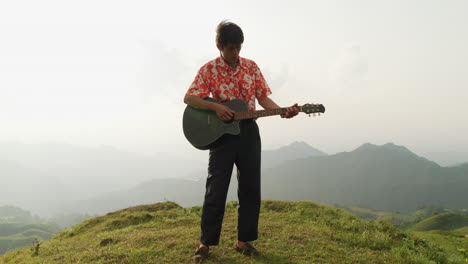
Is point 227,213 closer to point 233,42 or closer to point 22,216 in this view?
point 233,42

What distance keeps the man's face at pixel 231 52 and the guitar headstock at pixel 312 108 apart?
3.78 ft

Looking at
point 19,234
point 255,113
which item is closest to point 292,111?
point 255,113

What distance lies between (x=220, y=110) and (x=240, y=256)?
2140 millimetres

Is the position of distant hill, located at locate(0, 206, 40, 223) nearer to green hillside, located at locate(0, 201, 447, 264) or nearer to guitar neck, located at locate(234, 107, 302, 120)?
green hillside, located at locate(0, 201, 447, 264)

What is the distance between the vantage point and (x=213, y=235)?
13.8ft

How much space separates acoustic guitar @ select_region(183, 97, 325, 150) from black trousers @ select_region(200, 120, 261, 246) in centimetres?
→ 13

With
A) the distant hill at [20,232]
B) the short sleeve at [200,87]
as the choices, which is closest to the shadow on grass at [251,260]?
the short sleeve at [200,87]

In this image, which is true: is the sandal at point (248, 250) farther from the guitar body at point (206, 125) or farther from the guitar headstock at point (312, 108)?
the guitar headstock at point (312, 108)

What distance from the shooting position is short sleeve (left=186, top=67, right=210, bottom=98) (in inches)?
161

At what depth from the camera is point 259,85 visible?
4.41 m

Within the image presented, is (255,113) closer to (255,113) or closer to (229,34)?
(255,113)

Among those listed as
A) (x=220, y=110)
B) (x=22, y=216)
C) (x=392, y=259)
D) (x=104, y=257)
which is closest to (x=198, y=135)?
(x=220, y=110)

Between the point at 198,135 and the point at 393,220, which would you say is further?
the point at 393,220

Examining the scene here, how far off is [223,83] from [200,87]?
33 cm
